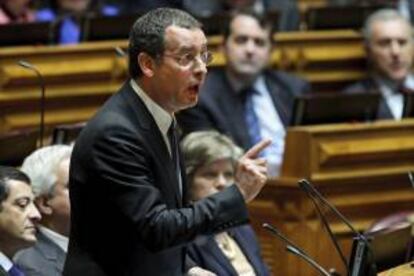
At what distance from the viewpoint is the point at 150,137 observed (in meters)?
1.30

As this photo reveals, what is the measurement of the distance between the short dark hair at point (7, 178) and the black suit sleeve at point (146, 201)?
0.38 metres

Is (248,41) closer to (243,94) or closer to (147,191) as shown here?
(243,94)

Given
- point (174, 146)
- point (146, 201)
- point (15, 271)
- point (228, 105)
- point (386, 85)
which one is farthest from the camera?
point (386, 85)

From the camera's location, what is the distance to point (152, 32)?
130cm

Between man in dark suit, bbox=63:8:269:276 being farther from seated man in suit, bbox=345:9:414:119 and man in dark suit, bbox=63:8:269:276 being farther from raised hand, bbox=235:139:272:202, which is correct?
seated man in suit, bbox=345:9:414:119

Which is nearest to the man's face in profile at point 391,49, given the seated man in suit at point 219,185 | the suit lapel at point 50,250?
the seated man in suit at point 219,185

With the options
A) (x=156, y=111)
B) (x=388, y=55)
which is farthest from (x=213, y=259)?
(x=388, y=55)

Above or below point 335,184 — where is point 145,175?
above

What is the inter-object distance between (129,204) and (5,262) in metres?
0.38

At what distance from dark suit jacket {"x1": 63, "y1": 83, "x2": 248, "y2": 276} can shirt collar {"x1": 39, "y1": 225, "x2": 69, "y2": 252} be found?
1.28ft

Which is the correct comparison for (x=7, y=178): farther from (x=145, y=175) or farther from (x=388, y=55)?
(x=388, y=55)

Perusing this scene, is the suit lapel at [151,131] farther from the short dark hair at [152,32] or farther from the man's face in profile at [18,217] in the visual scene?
the man's face in profile at [18,217]

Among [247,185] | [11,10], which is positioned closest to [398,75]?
[11,10]

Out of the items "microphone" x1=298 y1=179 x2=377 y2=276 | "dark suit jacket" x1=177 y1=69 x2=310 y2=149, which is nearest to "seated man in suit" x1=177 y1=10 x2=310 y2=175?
"dark suit jacket" x1=177 y1=69 x2=310 y2=149
